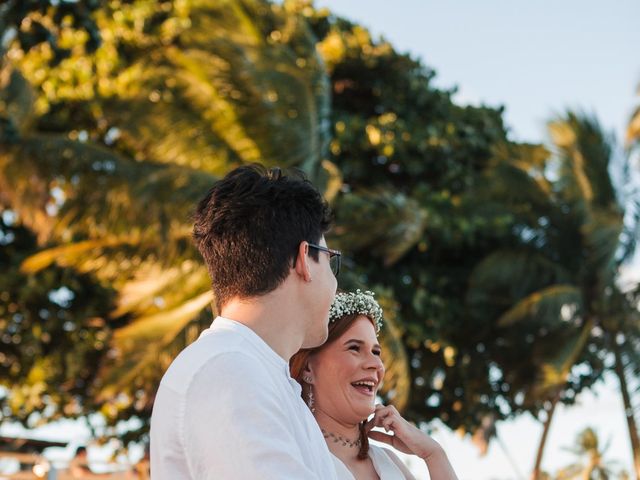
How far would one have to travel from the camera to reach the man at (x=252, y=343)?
6.54ft

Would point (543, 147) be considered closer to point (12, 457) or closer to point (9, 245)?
point (9, 245)

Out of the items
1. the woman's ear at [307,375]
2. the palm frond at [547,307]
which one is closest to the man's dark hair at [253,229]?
the woman's ear at [307,375]

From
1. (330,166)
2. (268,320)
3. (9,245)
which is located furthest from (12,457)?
(268,320)

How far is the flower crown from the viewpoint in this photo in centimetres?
448

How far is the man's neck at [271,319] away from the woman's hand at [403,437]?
1.77 m

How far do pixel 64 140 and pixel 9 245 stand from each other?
3950 mm

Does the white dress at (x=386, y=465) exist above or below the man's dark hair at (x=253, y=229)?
below

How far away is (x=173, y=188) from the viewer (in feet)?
44.3

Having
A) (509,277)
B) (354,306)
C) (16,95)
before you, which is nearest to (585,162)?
(509,277)

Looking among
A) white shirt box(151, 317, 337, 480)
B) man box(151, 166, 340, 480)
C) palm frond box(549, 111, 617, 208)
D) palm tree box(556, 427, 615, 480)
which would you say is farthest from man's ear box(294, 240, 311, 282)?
palm tree box(556, 427, 615, 480)

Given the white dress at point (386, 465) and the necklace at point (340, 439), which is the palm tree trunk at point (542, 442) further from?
the necklace at point (340, 439)

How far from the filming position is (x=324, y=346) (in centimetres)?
442

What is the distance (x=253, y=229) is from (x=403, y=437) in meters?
1.89

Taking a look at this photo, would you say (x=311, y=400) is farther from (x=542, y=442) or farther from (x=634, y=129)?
(x=634, y=129)
